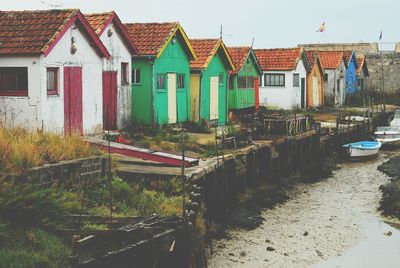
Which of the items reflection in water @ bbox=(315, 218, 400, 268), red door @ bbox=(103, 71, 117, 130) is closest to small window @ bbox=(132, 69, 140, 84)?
red door @ bbox=(103, 71, 117, 130)

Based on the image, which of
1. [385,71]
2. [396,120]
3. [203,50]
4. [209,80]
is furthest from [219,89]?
[385,71]

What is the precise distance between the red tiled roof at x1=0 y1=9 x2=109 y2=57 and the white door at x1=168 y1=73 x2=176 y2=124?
623 cm

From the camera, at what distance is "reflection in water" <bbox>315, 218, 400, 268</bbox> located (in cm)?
1562

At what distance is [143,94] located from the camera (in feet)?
82.5

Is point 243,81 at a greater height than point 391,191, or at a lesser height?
greater

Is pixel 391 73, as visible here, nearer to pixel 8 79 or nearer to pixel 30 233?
pixel 8 79

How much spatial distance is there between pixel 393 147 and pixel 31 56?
2414 centimetres

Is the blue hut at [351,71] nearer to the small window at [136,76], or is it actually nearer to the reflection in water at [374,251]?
the small window at [136,76]

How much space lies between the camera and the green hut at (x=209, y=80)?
2881cm

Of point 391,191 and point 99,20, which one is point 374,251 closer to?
point 391,191

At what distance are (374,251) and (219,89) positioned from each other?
15509 mm

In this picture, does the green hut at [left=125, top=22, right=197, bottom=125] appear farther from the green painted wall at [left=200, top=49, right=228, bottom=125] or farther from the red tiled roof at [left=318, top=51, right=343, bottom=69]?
the red tiled roof at [left=318, top=51, right=343, bottom=69]

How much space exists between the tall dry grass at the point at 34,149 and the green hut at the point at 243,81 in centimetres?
1830

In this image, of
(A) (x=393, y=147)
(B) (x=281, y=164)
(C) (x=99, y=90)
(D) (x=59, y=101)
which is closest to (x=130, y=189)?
(D) (x=59, y=101)
